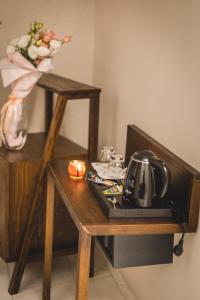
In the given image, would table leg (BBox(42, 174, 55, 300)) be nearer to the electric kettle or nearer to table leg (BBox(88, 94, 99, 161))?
table leg (BBox(88, 94, 99, 161))

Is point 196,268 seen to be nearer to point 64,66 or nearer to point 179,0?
point 179,0

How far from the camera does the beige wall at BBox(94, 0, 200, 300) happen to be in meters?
1.77

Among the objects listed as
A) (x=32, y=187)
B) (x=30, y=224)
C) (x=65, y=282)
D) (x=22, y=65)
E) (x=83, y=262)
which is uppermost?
Answer: (x=22, y=65)

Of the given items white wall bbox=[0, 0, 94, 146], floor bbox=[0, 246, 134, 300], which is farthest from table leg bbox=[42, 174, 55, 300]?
white wall bbox=[0, 0, 94, 146]

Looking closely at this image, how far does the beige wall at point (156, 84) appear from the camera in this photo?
1.77m

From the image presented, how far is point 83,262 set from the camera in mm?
1584

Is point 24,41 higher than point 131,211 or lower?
higher

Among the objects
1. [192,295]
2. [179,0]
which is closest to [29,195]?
[192,295]

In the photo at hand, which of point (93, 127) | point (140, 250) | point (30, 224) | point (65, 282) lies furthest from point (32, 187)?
point (140, 250)

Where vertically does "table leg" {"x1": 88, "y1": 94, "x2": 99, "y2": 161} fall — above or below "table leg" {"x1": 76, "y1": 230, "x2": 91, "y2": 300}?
above

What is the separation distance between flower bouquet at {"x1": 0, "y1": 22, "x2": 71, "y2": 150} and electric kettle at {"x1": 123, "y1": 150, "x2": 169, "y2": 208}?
922 millimetres

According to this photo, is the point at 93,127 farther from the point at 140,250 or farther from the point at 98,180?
the point at 140,250

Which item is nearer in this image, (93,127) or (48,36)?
(48,36)

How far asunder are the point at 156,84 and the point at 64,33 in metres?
1.04
